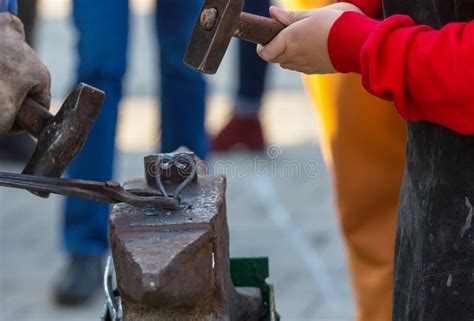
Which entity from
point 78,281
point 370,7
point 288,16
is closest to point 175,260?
point 288,16

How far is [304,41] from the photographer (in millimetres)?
1744

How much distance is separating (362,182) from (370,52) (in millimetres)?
1048

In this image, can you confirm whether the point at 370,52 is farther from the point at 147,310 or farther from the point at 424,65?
the point at 147,310

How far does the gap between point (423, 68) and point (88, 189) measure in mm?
587

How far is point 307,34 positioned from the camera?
1.74 m

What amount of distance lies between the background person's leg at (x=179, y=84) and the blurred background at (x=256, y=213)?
0.15m

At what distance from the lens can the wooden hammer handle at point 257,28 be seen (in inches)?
68.1

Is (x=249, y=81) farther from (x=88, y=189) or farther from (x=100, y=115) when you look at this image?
(x=88, y=189)

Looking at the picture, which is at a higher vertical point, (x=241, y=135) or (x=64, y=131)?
(x=241, y=135)

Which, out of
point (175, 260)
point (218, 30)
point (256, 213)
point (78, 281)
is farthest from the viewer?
point (256, 213)

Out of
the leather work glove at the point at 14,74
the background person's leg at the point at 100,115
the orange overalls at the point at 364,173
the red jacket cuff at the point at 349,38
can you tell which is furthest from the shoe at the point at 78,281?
the red jacket cuff at the point at 349,38

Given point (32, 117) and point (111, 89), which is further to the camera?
point (111, 89)

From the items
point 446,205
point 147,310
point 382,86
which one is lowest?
point 147,310

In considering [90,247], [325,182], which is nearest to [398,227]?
[90,247]
